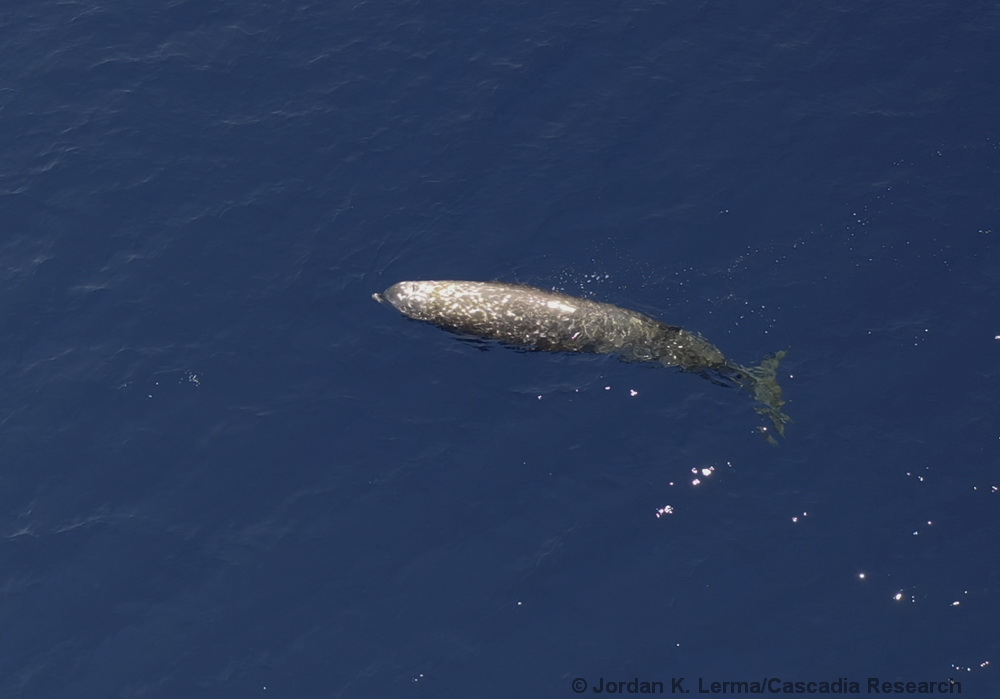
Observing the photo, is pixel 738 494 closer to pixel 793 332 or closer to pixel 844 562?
pixel 844 562

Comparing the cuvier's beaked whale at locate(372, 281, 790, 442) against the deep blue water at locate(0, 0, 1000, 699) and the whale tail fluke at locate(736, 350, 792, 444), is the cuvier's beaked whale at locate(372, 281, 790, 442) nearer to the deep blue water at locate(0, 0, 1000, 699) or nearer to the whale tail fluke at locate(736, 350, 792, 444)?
the whale tail fluke at locate(736, 350, 792, 444)

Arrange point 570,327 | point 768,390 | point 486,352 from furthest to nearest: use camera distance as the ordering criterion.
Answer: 1. point 486,352
2. point 570,327
3. point 768,390

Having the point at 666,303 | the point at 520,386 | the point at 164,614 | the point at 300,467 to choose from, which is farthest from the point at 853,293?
the point at 164,614

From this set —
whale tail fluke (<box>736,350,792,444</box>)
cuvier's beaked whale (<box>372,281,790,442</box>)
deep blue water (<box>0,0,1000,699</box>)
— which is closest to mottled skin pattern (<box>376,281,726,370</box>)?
cuvier's beaked whale (<box>372,281,790,442</box>)

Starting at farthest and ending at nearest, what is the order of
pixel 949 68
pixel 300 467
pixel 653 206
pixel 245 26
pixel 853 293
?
pixel 245 26 → pixel 949 68 → pixel 653 206 → pixel 853 293 → pixel 300 467

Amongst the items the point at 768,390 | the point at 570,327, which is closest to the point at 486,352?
the point at 570,327

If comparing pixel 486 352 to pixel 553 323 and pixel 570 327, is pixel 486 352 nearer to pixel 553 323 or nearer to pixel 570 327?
pixel 553 323

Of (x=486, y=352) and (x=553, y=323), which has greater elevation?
(x=553, y=323)
